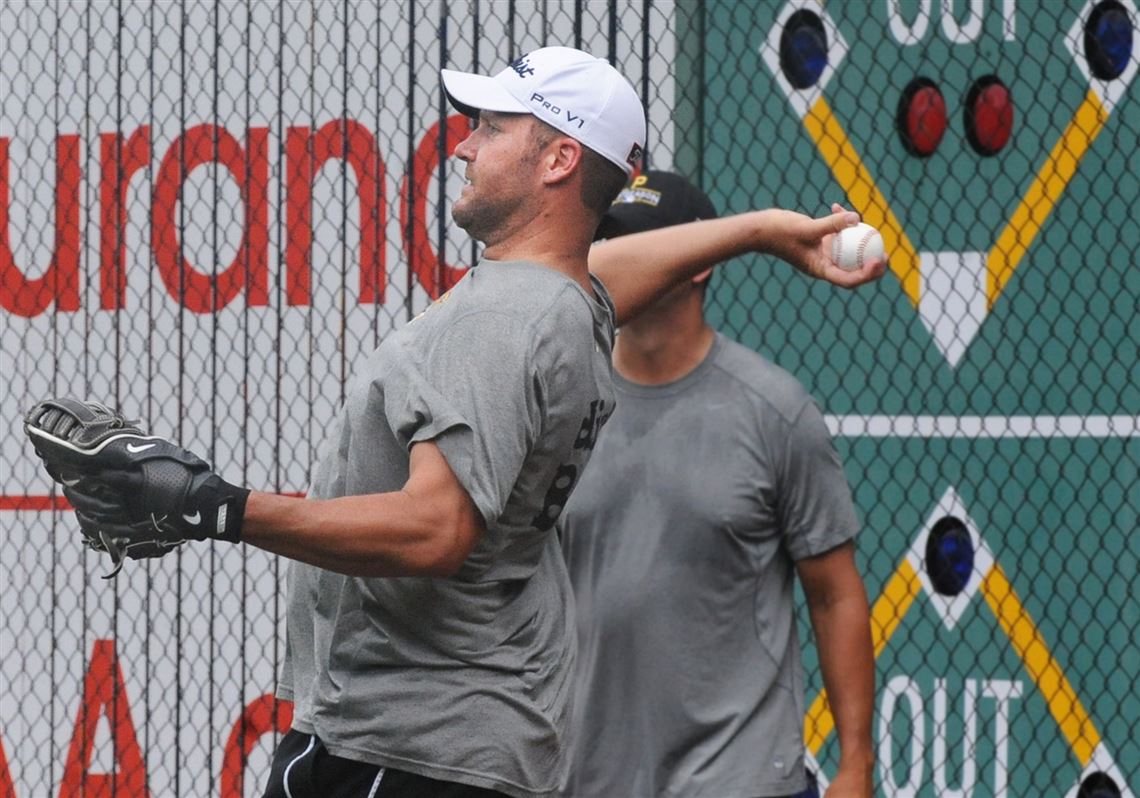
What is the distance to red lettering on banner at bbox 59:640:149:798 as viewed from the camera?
5055mm

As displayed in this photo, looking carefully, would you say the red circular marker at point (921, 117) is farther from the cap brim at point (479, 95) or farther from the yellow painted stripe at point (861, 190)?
the cap brim at point (479, 95)

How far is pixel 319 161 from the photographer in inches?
194

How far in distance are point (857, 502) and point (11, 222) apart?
2.49 metres

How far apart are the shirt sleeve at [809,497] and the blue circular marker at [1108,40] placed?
1.71m

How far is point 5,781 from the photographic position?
17.3 ft

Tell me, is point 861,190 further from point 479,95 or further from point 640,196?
point 479,95

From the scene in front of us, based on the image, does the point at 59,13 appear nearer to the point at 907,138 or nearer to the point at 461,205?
the point at 907,138

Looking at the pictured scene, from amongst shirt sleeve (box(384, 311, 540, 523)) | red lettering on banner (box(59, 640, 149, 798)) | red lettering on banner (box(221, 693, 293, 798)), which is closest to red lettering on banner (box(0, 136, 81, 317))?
red lettering on banner (box(59, 640, 149, 798))

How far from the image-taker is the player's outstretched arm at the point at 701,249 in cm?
288

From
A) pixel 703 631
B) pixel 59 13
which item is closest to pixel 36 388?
pixel 59 13

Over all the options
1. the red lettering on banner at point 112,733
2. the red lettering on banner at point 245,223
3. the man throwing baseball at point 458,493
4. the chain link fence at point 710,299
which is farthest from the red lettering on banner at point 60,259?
the man throwing baseball at point 458,493

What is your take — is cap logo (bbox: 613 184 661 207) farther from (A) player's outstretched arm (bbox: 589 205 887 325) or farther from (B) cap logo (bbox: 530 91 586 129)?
(B) cap logo (bbox: 530 91 586 129)

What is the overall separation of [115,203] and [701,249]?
8.61 feet

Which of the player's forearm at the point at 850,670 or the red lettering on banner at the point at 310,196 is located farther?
the red lettering on banner at the point at 310,196
